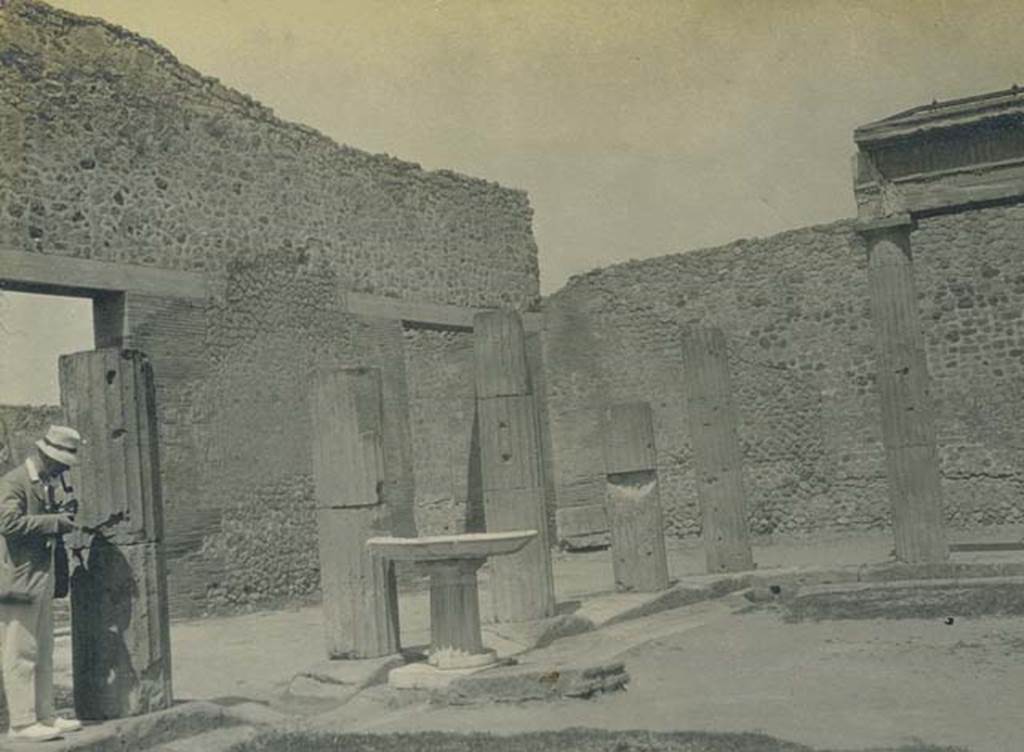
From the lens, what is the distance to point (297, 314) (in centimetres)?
1438

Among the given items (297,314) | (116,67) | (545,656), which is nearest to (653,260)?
(297,314)

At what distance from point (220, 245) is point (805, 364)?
886 centimetres

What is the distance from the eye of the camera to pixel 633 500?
1164cm

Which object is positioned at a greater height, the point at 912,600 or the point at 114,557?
the point at 114,557

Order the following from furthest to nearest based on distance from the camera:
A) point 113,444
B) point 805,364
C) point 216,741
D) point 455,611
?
1. point 805,364
2. point 455,611
3. point 113,444
4. point 216,741

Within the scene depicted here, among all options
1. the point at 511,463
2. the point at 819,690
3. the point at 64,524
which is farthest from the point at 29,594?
the point at 511,463

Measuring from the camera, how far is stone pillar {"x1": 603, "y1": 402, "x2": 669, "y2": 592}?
11.4 meters

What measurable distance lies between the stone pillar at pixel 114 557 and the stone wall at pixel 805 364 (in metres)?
10.0

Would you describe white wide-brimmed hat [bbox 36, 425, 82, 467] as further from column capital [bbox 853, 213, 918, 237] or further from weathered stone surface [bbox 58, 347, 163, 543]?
column capital [bbox 853, 213, 918, 237]

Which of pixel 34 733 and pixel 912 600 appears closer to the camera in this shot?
pixel 34 733

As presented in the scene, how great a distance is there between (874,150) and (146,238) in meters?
7.68

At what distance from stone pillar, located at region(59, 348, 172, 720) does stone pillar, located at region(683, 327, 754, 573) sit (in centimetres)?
740

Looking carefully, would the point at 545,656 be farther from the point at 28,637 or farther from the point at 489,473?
the point at 28,637

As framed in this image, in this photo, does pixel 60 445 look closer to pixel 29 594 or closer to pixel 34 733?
pixel 29 594
